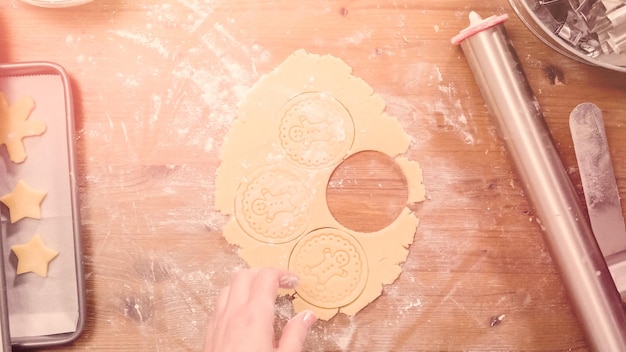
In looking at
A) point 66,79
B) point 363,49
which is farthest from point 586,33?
point 66,79

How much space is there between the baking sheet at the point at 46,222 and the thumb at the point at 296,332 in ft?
1.06

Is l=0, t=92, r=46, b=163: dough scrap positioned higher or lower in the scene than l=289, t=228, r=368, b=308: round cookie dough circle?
higher

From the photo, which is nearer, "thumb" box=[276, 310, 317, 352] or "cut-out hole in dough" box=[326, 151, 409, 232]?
"thumb" box=[276, 310, 317, 352]

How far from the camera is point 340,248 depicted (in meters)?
0.84

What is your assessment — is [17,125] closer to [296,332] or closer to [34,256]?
[34,256]

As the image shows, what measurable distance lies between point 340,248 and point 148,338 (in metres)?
0.32

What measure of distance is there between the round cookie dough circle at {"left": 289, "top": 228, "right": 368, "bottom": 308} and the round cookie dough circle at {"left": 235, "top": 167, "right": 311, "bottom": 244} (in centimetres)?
3

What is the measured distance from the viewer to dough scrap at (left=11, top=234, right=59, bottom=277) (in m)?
0.84

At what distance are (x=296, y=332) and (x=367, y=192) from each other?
24 cm

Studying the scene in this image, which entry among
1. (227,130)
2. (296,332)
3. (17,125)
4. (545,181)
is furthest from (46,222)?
(545,181)

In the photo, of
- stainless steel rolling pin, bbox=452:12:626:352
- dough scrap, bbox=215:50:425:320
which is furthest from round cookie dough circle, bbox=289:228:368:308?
stainless steel rolling pin, bbox=452:12:626:352

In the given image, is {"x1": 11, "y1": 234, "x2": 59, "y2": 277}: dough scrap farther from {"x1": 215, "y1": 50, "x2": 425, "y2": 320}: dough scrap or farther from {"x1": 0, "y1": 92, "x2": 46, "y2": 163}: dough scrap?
{"x1": 215, "y1": 50, "x2": 425, "y2": 320}: dough scrap

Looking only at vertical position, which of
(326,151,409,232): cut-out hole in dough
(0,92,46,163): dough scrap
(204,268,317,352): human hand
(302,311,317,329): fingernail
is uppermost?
(0,92,46,163): dough scrap

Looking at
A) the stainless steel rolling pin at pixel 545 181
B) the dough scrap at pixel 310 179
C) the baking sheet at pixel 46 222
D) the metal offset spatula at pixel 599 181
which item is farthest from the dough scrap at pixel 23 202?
the metal offset spatula at pixel 599 181
